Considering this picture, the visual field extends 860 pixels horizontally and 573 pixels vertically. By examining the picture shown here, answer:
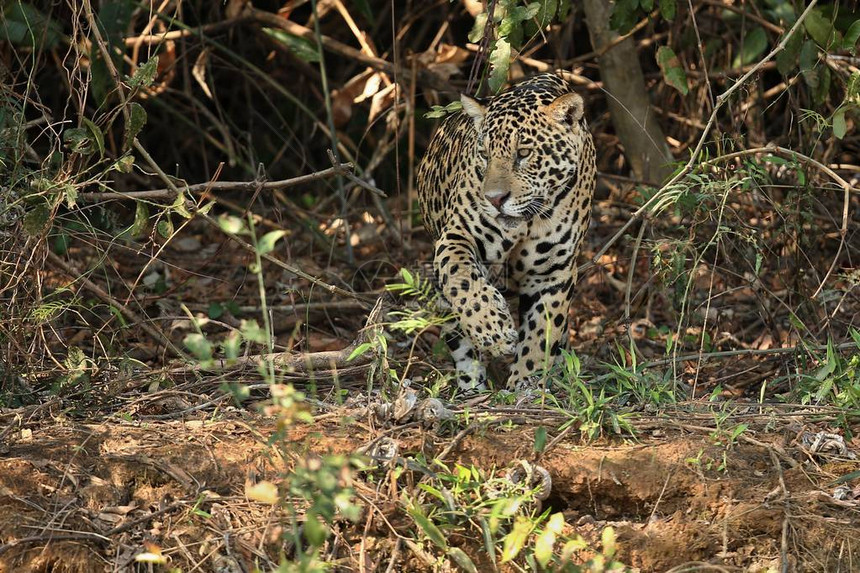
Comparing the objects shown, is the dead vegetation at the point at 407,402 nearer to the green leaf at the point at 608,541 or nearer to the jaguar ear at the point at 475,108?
the green leaf at the point at 608,541

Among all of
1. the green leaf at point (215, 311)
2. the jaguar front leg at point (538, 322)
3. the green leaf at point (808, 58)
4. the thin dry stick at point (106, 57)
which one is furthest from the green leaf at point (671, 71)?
the thin dry stick at point (106, 57)

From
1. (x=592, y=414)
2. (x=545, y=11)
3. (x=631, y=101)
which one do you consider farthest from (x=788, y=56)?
(x=592, y=414)

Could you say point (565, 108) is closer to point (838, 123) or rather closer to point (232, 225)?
point (838, 123)

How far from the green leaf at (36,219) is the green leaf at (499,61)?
2274 millimetres

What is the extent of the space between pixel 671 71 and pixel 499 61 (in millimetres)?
1415

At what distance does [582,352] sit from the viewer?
22.5 ft

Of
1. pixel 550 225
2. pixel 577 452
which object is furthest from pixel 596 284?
pixel 577 452

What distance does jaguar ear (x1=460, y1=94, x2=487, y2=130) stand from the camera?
6117 mm

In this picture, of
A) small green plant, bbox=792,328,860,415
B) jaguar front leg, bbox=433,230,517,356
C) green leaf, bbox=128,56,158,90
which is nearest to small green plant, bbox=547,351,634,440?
jaguar front leg, bbox=433,230,517,356

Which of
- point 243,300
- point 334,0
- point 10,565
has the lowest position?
point 243,300

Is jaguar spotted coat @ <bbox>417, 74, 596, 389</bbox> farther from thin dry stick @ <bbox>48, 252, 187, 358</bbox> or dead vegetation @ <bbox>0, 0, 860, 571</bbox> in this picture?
thin dry stick @ <bbox>48, 252, 187, 358</bbox>

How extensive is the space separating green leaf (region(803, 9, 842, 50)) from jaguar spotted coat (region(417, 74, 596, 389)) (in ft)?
4.33

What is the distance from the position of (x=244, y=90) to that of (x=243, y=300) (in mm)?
2774

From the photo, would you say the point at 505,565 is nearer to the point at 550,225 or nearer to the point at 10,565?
the point at 10,565
